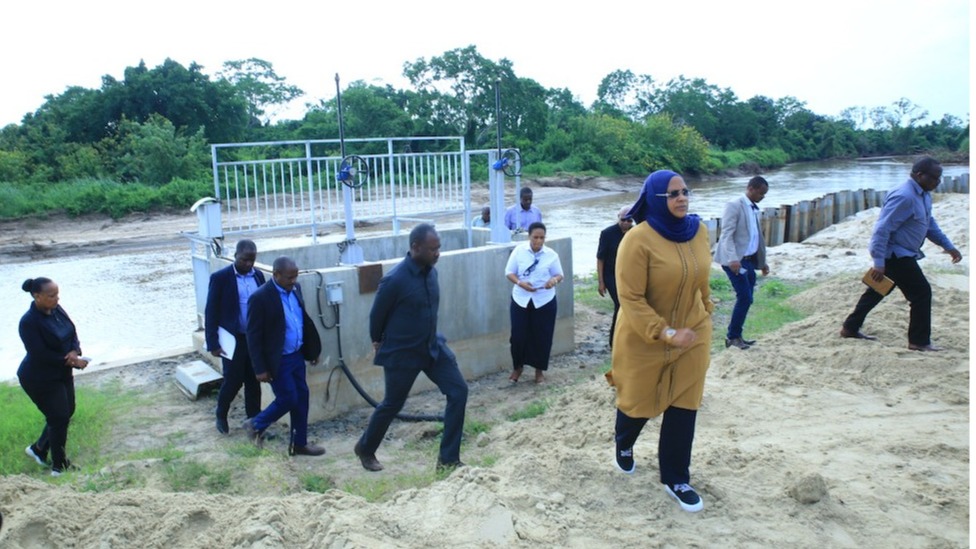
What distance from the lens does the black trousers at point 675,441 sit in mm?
4113

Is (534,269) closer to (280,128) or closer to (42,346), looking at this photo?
(42,346)

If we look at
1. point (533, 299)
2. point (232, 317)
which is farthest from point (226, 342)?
point (533, 299)

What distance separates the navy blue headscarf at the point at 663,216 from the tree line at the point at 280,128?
16.5m

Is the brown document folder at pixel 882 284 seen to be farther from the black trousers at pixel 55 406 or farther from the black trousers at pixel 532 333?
the black trousers at pixel 55 406

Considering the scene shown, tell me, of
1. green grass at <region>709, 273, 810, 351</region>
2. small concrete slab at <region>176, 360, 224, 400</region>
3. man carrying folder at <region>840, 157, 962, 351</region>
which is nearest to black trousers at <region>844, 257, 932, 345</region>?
man carrying folder at <region>840, 157, 962, 351</region>

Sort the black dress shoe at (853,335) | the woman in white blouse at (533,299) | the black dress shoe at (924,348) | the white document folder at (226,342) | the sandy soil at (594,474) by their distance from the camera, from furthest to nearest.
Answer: the woman in white blouse at (533,299)
the black dress shoe at (853,335)
the black dress shoe at (924,348)
the white document folder at (226,342)
the sandy soil at (594,474)

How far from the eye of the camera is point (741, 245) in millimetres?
7875

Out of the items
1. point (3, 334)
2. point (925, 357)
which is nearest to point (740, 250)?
point (925, 357)

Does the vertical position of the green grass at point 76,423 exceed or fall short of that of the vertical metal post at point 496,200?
it falls short

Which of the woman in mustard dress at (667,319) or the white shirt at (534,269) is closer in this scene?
the woman in mustard dress at (667,319)

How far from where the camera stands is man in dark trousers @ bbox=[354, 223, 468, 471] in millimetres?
5309

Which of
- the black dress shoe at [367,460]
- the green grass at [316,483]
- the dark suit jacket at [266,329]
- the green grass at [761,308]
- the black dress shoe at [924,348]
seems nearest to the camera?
the green grass at [316,483]

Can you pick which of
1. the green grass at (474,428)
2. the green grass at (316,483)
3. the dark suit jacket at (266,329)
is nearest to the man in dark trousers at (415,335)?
the green grass at (316,483)

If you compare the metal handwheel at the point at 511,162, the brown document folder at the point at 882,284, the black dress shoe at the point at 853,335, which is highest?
the metal handwheel at the point at 511,162
